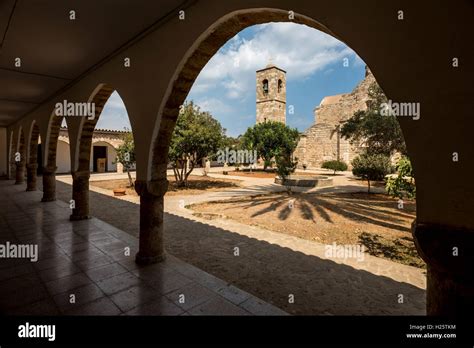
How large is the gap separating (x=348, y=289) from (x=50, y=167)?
1013 cm

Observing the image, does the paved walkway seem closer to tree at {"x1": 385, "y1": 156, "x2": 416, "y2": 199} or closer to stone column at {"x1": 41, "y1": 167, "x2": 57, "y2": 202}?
tree at {"x1": 385, "y1": 156, "x2": 416, "y2": 199}

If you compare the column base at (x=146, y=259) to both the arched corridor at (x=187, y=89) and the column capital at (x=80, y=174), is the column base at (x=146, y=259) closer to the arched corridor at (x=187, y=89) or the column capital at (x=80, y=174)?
the arched corridor at (x=187, y=89)

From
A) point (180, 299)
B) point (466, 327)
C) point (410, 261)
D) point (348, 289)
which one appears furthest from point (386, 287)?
point (180, 299)

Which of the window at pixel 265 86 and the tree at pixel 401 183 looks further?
the window at pixel 265 86

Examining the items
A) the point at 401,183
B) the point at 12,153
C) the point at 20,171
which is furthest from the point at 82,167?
the point at 12,153

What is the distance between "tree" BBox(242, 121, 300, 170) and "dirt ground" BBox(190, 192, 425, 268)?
12725mm

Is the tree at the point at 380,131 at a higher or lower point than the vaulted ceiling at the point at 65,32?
lower

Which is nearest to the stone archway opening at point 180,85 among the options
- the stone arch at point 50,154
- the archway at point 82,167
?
the archway at point 82,167

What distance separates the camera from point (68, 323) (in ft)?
8.97

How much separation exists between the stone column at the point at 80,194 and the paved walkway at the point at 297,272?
1079mm

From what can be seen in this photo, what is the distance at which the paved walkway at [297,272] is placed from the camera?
350 cm

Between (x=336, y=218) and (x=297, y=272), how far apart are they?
14.5 ft

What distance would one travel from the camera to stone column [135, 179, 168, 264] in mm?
4325

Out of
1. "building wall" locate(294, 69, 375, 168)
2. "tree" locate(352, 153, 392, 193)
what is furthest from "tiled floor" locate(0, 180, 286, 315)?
"building wall" locate(294, 69, 375, 168)
